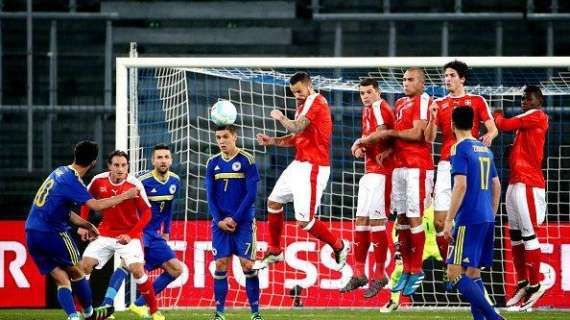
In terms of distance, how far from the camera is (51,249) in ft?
33.5

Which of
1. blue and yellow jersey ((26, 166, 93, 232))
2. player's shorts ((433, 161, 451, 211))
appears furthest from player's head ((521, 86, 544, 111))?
blue and yellow jersey ((26, 166, 93, 232))

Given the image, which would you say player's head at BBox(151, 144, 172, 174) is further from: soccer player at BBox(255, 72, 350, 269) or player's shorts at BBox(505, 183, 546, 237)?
player's shorts at BBox(505, 183, 546, 237)

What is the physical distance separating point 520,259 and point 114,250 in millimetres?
4364

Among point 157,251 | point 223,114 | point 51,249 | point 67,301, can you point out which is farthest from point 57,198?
point 157,251

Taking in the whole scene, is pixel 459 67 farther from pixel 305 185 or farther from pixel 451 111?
pixel 305 185

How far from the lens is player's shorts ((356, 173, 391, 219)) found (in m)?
11.5

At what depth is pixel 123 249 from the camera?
11383 mm

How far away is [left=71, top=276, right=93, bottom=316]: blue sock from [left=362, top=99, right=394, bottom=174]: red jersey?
3.04 meters

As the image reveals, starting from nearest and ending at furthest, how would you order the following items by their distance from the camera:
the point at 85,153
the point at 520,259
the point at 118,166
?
the point at 85,153 < the point at 118,166 < the point at 520,259

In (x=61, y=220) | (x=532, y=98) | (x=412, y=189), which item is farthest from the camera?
(x=532, y=98)

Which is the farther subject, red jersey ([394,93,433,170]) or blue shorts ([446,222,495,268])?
red jersey ([394,93,433,170])

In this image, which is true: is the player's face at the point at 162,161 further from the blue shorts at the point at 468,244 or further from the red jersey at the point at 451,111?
the blue shorts at the point at 468,244

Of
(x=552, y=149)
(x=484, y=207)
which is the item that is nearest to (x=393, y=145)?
(x=484, y=207)

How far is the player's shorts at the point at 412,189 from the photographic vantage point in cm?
1134
